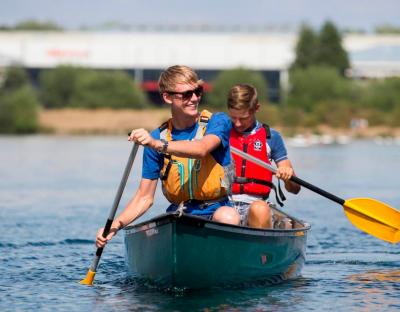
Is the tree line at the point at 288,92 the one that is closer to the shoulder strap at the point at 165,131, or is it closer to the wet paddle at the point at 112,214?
the wet paddle at the point at 112,214

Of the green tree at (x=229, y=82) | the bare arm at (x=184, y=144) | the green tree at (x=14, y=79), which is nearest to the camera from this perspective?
the bare arm at (x=184, y=144)

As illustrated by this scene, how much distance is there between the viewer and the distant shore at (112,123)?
226 ft

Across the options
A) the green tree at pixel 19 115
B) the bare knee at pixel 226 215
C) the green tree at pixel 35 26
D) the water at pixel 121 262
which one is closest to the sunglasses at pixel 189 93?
the bare knee at pixel 226 215

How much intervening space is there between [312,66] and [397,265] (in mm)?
77912

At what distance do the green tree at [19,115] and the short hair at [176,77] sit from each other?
6554 centimetres

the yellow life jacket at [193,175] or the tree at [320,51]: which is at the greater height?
the tree at [320,51]

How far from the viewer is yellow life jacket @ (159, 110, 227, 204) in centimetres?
827

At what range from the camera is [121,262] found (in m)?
11.3

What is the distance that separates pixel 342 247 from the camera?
42.9 ft

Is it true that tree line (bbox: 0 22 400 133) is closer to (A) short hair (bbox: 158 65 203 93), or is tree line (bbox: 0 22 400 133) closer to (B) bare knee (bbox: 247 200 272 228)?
(B) bare knee (bbox: 247 200 272 228)

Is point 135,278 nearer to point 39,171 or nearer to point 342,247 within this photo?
point 342,247

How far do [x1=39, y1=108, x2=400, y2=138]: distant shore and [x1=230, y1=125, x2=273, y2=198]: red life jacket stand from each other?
56.5 m

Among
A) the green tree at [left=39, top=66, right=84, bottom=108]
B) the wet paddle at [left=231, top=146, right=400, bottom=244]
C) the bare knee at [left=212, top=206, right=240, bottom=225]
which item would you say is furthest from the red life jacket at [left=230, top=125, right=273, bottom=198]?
the green tree at [left=39, top=66, right=84, bottom=108]

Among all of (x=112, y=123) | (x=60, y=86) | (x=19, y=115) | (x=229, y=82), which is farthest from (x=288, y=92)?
(x=19, y=115)
